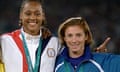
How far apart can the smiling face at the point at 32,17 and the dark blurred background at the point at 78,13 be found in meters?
4.77

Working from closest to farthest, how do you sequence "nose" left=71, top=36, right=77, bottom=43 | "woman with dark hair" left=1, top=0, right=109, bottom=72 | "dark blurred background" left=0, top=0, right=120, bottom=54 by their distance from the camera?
"nose" left=71, top=36, right=77, bottom=43 < "woman with dark hair" left=1, top=0, right=109, bottom=72 < "dark blurred background" left=0, top=0, right=120, bottom=54

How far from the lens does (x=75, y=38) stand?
3.53 metres

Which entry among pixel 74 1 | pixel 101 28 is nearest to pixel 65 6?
pixel 74 1

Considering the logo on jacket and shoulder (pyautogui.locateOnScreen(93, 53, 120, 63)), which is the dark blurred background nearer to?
the logo on jacket

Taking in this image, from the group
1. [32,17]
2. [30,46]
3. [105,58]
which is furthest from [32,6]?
[105,58]

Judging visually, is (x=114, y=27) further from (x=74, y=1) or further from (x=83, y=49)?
(x=83, y=49)

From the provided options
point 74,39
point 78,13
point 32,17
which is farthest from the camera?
point 78,13

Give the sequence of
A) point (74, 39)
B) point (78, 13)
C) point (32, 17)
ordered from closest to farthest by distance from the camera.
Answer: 1. point (74, 39)
2. point (32, 17)
3. point (78, 13)

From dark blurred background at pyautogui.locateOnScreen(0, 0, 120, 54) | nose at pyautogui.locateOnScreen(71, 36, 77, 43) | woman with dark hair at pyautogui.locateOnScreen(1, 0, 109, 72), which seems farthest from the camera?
dark blurred background at pyautogui.locateOnScreen(0, 0, 120, 54)

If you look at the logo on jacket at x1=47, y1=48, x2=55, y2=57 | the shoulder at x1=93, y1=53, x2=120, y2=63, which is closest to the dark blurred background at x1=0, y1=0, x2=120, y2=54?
the logo on jacket at x1=47, y1=48, x2=55, y2=57

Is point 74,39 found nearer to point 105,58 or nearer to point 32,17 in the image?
point 105,58

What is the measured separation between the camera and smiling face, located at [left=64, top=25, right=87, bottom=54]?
3.54 meters

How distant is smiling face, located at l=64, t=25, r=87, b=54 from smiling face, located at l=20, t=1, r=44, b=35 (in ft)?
0.89

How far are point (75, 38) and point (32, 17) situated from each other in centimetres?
42
